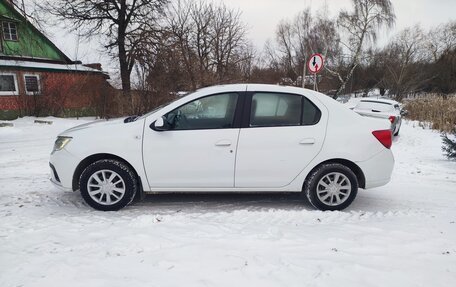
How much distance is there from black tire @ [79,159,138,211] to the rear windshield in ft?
37.1

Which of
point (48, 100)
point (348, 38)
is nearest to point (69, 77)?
point (48, 100)

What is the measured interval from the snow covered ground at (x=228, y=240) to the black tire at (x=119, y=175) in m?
0.12

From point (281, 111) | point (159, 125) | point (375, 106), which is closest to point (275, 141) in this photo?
point (281, 111)

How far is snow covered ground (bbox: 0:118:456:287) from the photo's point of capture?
2.71 meters

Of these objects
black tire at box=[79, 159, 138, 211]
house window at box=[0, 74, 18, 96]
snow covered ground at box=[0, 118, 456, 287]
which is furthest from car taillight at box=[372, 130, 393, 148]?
house window at box=[0, 74, 18, 96]

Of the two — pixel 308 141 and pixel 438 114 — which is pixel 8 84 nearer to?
pixel 308 141

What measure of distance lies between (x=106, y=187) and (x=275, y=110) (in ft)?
8.30

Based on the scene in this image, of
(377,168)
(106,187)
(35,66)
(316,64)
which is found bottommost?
(106,187)

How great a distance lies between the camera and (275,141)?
408cm

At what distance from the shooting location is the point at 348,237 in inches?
137

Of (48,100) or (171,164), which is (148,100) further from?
(171,164)

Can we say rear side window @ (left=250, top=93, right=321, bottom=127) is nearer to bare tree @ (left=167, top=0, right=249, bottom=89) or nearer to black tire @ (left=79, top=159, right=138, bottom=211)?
black tire @ (left=79, top=159, right=138, bottom=211)

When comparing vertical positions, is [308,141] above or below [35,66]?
below

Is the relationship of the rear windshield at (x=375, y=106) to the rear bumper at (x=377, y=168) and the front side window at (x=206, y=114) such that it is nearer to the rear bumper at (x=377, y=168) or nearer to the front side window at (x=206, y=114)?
the rear bumper at (x=377, y=168)
